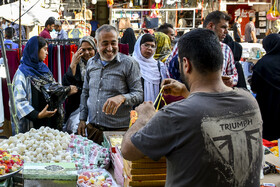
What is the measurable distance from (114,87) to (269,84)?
2579mm

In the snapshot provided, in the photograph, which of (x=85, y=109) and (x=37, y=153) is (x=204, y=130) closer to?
(x=37, y=153)

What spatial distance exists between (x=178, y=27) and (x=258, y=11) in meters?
3.80

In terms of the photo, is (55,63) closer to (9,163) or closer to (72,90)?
(72,90)

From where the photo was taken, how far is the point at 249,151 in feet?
4.50

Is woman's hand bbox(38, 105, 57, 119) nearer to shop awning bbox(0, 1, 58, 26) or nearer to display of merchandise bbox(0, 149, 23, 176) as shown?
display of merchandise bbox(0, 149, 23, 176)

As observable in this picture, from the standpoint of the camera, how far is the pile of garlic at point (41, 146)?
2143 mm

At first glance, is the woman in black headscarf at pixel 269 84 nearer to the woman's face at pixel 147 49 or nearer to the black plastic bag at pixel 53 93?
the woman's face at pixel 147 49

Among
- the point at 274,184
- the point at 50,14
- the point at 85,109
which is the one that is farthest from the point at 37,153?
the point at 50,14

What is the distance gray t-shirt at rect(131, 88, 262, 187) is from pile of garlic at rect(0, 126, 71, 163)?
974 mm

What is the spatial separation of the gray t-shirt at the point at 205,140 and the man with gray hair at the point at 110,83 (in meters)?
1.54

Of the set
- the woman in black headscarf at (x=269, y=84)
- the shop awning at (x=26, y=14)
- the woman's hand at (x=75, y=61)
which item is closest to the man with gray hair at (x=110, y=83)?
the woman's hand at (x=75, y=61)

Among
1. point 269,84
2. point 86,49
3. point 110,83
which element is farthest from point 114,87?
point 269,84

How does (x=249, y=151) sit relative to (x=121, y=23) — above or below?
below

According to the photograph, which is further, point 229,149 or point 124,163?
point 124,163
